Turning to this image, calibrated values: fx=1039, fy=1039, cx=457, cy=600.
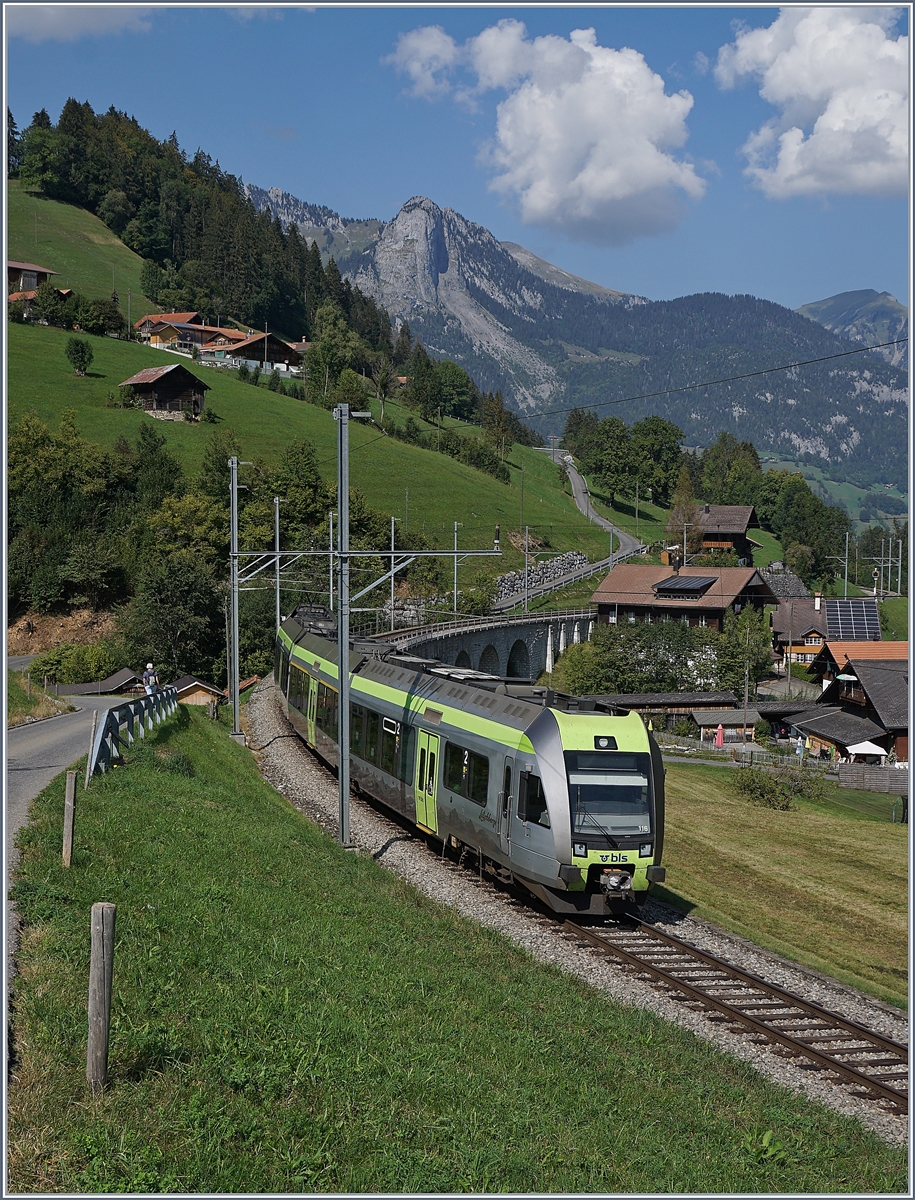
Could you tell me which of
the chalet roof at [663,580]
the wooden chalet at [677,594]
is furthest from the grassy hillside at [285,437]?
the wooden chalet at [677,594]

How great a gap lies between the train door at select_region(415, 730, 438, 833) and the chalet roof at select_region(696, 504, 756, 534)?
109444 mm

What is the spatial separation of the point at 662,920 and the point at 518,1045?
26.9ft

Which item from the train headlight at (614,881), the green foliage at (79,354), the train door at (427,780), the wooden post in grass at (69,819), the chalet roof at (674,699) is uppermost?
the green foliage at (79,354)

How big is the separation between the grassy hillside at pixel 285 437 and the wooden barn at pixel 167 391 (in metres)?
1.99

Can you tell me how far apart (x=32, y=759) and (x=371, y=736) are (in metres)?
7.10

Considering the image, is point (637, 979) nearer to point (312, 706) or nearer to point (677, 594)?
point (312, 706)

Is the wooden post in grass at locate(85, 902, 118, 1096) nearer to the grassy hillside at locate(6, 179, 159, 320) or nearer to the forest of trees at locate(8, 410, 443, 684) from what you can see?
the forest of trees at locate(8, 410, 443, 684)

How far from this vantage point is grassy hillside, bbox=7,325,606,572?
294ft

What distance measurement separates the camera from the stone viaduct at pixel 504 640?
55.5m

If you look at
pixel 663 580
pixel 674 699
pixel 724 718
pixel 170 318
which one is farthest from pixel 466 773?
pixel 170 318

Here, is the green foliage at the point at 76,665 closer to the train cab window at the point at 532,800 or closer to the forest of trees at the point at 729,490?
the train cab window at the point at 532,800

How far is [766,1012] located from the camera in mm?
12867

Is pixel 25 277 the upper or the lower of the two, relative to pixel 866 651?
upper

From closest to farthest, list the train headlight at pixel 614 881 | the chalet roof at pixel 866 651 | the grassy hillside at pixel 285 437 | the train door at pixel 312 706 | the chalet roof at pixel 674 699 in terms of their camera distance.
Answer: the train headlight at pixel 614 881 < the train door at pixel 312 706 < the chalet roof at pixel 674 699 < the chalet roof at pixel 866 651 < the grassy hillside at pixel 285 437
